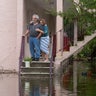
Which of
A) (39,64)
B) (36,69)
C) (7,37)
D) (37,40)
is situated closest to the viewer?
(36,69)

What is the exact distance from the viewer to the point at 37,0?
26.4 meters

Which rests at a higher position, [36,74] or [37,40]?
[37,40]

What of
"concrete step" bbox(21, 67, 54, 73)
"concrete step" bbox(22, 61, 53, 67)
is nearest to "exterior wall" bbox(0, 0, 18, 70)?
"concrete step" bbox(22, 61, 53, 67)

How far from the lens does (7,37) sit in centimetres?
2336

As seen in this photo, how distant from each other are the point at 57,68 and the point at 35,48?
1.25 metres

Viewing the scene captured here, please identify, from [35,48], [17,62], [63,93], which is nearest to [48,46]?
[35,48]

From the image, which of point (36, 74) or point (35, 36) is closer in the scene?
point (36, 74)

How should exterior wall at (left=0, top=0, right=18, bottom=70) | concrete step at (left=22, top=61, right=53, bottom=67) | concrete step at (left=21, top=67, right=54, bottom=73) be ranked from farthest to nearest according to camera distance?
exterior wall at (left=0, top=0, right=18, bottom=70)
concrete step at (left=22, top=61, right=53, bottom=67)
concrete step at (left=21, top=67, right=54, bottom=73)

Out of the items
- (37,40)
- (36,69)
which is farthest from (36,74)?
(37,40)

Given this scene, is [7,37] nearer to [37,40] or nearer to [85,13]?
[37,40]

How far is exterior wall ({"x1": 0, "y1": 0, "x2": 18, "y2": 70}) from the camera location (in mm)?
23234

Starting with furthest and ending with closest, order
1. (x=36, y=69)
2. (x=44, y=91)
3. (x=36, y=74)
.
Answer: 1. (x=36, y=69)
2. (x=36, y=74)
3. (x=44, y=91)

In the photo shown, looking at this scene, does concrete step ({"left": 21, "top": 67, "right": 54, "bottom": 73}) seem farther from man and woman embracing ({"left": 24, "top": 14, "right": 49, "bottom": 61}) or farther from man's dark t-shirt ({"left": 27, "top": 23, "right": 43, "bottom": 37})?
man's dark t-shirt ({"left": 27, "top": 23, "right": 43, "bottom": 37})

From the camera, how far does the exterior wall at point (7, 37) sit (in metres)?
23.2
